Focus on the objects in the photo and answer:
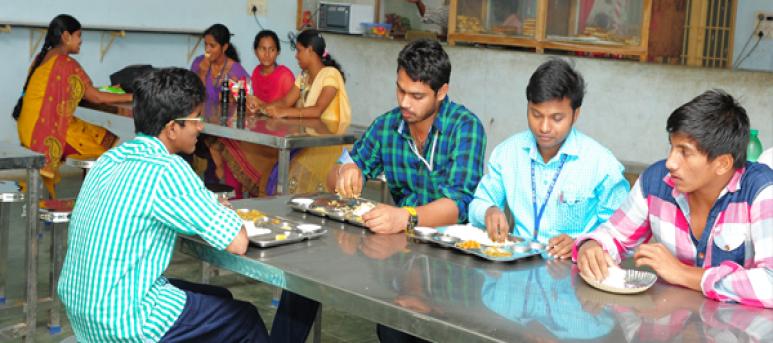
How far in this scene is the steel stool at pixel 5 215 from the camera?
419 centimetres

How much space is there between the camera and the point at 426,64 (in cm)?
328

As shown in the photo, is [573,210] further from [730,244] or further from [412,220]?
[730,244]

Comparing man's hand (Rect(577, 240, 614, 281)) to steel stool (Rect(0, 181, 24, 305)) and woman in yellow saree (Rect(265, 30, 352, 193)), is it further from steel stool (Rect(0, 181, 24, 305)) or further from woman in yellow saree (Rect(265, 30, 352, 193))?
woman in yellow saree (Rect(265, 30, 352, 193))

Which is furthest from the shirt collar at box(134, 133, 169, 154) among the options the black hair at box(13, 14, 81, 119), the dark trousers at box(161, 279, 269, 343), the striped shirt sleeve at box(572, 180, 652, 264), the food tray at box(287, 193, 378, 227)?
the black hair at box(13, 14, 81, 119)

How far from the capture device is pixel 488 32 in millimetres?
A: 7191

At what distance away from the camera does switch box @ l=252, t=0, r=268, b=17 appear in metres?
8.84

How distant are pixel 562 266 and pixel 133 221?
1226 mm

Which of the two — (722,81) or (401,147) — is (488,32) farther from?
(401,147)

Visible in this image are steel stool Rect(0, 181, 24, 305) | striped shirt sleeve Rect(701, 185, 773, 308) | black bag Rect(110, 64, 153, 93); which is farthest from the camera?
black bag Rect(110, 64, 153, 93)

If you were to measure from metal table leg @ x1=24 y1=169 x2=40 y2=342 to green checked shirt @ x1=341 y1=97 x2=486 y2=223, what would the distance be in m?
1.42

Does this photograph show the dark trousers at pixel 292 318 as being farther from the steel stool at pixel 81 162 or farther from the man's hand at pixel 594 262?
the steel stool at pixel 81 162

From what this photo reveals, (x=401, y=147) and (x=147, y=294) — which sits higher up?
(x=401, y=147)

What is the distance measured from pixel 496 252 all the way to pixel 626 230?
386mm

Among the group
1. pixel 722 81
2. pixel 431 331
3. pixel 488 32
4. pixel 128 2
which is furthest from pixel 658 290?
pixel 128 2
